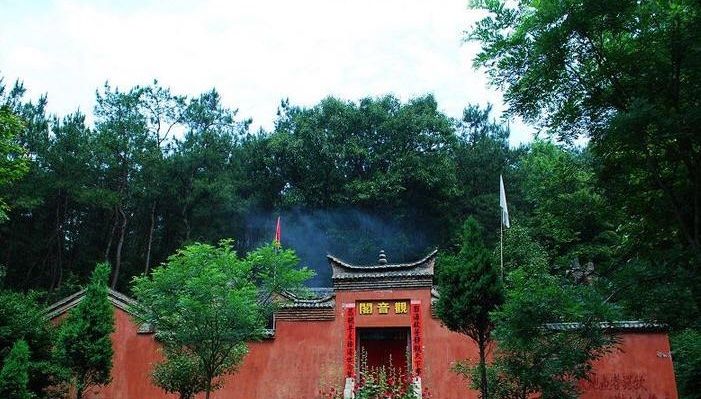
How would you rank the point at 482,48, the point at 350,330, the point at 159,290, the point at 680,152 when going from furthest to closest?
1. the point at 350,330
2. the point at 159,290
3. the point at 482,48
4. the point at 680,152

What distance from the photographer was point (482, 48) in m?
8.35

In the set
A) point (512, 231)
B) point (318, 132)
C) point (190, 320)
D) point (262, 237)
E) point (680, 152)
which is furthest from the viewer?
point (262, 237)

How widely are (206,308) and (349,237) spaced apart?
636 inches

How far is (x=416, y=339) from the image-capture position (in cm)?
1305

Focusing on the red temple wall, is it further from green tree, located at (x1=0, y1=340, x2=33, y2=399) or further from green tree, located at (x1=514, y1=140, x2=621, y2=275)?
green tree, located at (x1=514, y1=140, x2=621, y2=275)

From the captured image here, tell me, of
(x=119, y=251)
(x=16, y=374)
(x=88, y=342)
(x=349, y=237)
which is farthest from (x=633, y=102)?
(x=119, y=251)

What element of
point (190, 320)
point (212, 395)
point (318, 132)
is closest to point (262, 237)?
point (318, 132)

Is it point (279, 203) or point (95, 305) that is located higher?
point (279, 203)

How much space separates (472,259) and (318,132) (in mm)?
18046

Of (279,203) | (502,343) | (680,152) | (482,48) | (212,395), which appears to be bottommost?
(212,395)

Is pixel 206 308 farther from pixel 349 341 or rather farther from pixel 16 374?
pixel 16 374

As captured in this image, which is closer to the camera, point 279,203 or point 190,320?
point 190,320

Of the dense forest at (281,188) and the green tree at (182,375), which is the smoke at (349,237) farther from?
the green tree at (182,375)

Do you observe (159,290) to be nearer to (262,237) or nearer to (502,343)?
(502,343)
